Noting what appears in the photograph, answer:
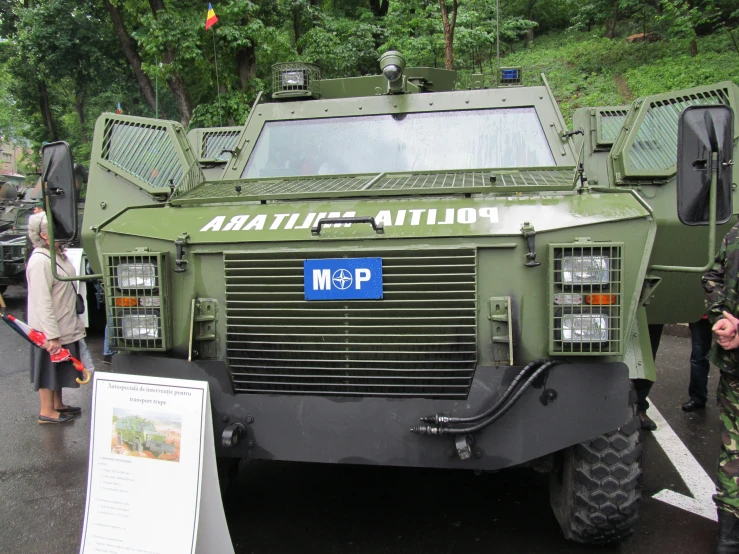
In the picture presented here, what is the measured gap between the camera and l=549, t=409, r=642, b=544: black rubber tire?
110 inches

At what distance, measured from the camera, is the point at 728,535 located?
9.98ft

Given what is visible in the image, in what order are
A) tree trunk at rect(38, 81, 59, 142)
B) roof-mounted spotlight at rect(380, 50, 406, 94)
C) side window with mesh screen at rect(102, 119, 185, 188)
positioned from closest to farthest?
side window with mesh screen at rect(102, 119, 185, 188) → roof-mounted spotlight at rect(380, 50, 406, 94) → tree trunk at rect(38, 81, 59, 142)

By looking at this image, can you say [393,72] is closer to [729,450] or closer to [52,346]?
[729,450]

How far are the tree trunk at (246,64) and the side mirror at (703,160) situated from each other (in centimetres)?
1138

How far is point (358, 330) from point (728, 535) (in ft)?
6.42

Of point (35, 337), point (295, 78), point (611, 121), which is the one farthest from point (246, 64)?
point (35, 337)

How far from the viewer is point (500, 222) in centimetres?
276

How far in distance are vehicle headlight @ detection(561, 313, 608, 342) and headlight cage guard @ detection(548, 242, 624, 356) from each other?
0.4 inches

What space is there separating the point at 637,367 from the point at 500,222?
33.0 inches

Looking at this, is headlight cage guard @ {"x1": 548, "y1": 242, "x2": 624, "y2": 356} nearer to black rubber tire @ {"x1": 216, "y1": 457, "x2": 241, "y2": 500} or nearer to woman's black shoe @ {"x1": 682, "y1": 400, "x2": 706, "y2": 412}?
black rubber tire @ {"x1": 216, "y1": 457, "x2": 241, "y2": 500}

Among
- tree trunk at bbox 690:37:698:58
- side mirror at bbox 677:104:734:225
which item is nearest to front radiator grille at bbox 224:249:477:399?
side mirror at bbox 677:104:734:225

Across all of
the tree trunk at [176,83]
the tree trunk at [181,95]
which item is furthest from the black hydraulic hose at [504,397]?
the tree trunk at [181,95]

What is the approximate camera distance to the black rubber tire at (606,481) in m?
2.80

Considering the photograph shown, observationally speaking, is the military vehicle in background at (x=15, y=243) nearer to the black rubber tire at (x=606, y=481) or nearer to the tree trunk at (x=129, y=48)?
the tree trunk at (x=129, y=48)
